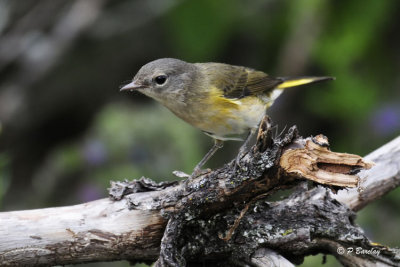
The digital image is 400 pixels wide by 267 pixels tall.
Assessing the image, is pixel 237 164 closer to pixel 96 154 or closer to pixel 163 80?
pixel 163 80

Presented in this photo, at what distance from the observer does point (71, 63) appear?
23.5 ft

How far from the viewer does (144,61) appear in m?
7.31

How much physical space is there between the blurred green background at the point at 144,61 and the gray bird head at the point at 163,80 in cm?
112

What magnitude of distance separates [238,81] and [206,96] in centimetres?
47

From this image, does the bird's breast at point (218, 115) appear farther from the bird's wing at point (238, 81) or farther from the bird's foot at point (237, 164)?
the bird's foot at point (237, 164)

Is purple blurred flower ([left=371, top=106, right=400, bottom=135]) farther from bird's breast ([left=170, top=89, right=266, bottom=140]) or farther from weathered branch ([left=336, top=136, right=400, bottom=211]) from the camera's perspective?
weathered branch ([left=336, top=136, right=400, bottom=211])

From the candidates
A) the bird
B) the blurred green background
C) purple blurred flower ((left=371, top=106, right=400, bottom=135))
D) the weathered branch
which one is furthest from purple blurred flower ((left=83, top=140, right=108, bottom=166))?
purple blurred flower ((left=371, top=106, right=400, bottom=135))

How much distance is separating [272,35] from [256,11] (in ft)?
1.08

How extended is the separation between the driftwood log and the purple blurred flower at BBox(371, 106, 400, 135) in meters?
2.95

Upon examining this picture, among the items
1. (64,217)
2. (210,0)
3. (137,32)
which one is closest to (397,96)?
(210,0)

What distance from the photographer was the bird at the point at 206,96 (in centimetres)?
404

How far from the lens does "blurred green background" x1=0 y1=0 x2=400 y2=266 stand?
5285 mm

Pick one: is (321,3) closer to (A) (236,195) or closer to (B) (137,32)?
(B) (137,32)

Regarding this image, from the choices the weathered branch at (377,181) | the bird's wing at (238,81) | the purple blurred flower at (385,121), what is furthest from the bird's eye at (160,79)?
the purple blurred flower at (385,121)
